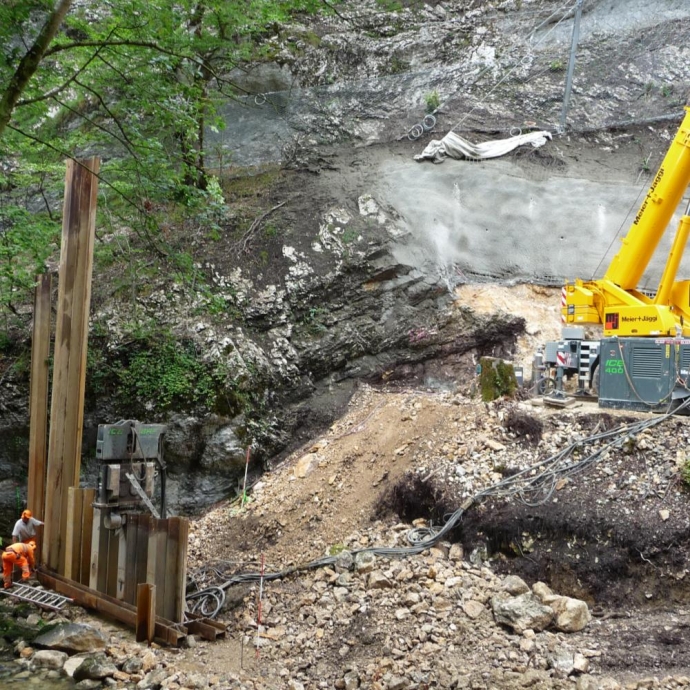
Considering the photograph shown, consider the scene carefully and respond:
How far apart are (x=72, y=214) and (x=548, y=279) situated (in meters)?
8.80

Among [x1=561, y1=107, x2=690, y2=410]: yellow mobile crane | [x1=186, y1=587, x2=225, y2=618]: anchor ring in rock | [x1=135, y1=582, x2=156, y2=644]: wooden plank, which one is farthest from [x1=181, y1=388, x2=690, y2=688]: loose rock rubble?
[x1=135, y1=582, x2=156, y2=644]: wooden plank

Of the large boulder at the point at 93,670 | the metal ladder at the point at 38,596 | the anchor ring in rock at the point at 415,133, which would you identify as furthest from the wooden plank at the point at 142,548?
the anchor ring in rock at the point at 415,133

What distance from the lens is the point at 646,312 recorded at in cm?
897

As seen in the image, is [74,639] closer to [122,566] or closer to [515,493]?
[122,566]

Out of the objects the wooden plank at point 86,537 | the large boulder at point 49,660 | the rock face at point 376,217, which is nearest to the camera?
the large boulder at point 49,660

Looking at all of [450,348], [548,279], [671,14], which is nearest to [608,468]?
[450,348]

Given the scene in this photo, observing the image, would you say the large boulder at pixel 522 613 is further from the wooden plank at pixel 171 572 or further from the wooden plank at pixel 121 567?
the wooden plank at pixel 121 567

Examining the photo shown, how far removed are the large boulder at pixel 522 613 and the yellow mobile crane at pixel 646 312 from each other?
3.38m

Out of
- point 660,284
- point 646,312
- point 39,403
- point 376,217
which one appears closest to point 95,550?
point 39,403

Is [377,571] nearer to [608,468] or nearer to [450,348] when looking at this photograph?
[608,468]

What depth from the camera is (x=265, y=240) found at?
1299 cm

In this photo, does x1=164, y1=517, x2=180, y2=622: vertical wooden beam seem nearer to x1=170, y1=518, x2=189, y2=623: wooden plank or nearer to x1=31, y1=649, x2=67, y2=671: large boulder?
x1=170, y1=518, x2=189, y2=623: wooden plank

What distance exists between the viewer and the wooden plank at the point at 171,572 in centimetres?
684

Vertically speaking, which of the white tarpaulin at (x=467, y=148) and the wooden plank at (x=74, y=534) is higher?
the white tarpaulin at (x=467, y=148)
